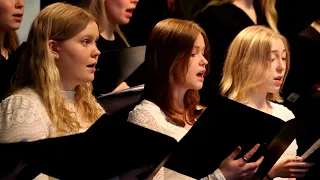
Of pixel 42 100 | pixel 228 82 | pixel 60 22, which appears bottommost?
pixel 228 82

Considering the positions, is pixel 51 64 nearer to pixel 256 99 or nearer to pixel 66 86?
pixel 66 86

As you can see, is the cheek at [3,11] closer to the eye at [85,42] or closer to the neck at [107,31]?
the eye at [85,42]

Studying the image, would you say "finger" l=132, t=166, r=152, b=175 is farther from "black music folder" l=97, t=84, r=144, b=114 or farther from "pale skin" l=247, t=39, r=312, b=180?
"pale skin" l=247, t=39, r=312, b=180

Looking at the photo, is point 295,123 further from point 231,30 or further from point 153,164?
point 231,30

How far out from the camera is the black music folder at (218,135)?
8.32 feet

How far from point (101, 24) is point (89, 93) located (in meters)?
0.82

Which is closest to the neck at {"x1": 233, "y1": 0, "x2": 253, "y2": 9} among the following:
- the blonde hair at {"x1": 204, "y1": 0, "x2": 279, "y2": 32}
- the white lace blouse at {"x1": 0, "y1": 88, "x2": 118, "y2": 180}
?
the blonde hair at {"x1": 204, "y1": 0, "x2": 279, "y2": 32}

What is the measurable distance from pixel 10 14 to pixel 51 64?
1.68 feet

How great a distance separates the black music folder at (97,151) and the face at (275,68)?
3.53ft

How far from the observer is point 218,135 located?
8.47 ft

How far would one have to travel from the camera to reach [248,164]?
2777mm

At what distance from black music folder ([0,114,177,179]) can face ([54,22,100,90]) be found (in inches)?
18.3

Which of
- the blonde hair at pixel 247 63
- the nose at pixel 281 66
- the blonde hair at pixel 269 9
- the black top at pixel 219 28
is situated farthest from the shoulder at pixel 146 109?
the blonde hair at pixel 269 9

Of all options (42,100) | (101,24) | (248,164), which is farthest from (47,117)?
(101,24)
